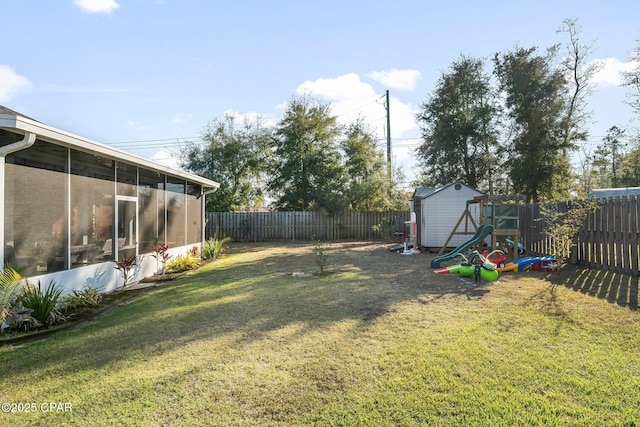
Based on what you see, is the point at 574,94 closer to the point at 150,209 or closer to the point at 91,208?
the point at 150,209

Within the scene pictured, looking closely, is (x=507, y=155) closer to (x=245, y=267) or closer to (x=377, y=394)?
(x=245, y=267)

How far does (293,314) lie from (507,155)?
19054 mm

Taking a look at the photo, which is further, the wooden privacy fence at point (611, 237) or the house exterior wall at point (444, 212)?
the house exterior wall at point (444, 212)

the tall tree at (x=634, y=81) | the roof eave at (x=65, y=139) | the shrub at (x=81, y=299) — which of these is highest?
the tall tree at (x=634, y=81)

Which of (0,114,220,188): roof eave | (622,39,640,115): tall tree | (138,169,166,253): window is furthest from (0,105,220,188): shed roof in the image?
(622,39,640,115): tall tree

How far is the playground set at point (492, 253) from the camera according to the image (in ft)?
22.1

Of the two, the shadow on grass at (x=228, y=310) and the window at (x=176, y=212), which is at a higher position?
the window at (x=176, y=212)

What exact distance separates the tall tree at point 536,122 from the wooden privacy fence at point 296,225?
22.4 ft

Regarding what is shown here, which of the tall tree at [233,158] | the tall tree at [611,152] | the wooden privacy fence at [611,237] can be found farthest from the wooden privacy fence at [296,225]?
the tall tree at [611,152]

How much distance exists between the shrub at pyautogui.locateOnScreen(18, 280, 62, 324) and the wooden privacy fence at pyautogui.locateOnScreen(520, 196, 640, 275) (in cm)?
930

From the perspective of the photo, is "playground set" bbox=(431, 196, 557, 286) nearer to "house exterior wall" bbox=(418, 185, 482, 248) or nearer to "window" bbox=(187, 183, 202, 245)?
"house exterior wall" bbox=(418, 185, 482, 248)

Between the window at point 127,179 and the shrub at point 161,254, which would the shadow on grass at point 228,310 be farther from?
the window at point 127,179

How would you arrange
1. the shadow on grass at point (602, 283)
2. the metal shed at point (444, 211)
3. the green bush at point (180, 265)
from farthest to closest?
1. the metal shed at point (444, 211)
2. the green bush at point (180, 265)
3. the shadow on grass at point (602, 283)

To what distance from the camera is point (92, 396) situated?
2.59m
